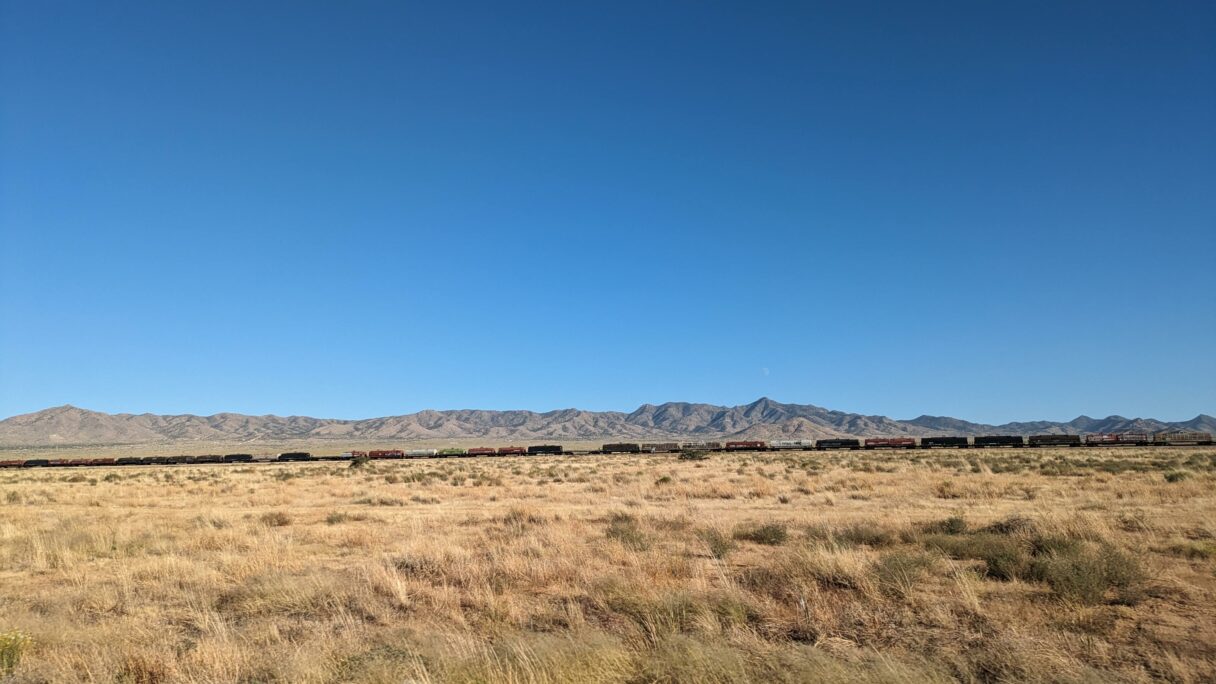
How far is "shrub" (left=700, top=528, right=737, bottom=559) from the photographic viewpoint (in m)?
13.6

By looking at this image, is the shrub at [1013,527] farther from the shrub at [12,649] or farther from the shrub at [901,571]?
the shrub at [12,649]

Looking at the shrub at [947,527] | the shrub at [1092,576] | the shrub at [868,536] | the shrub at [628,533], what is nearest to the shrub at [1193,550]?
the shrub at [1092,576]

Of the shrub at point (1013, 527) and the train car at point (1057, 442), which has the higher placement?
the train car at point (1057, 442)

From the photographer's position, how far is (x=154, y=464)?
230 feet

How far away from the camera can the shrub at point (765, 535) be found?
1512 centimetres

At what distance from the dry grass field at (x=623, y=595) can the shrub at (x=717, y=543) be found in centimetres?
8

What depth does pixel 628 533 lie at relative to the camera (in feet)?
50.8

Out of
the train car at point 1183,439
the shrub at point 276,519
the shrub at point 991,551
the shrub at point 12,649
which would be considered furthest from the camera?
the train car at point 1183,439

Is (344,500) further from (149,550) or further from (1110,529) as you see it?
(1110,529)

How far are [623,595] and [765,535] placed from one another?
22.2ft

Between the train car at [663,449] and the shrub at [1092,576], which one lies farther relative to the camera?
the train car at [663,449]

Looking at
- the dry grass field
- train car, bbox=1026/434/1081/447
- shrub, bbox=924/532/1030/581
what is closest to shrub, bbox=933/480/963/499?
the dry grass field

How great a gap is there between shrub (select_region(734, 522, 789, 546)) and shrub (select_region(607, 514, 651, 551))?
2.40 metres

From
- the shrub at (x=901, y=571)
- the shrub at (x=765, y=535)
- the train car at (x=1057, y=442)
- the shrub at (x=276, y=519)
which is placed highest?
the train car at (x=1057, y=442)
